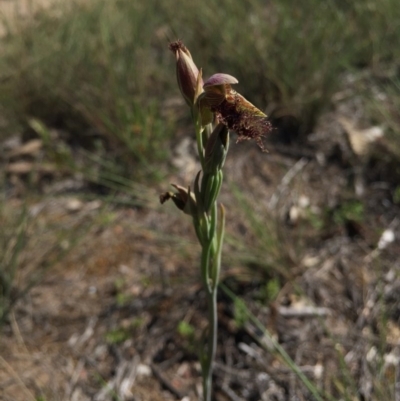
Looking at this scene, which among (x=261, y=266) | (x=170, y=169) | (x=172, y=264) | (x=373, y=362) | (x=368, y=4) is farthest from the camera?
(x=368, y=4)

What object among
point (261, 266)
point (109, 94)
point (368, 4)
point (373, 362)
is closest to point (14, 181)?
point (109, 94)

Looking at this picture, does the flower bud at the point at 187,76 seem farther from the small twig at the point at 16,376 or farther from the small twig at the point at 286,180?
the small twig at the point at 286,180

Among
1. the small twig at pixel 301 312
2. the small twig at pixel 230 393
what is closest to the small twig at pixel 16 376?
the small twig at pixel 230 393

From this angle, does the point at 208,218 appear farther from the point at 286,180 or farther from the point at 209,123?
the point at 286,180

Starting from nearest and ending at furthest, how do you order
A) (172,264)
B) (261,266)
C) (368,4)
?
(261,266), (172,264), (368,4)

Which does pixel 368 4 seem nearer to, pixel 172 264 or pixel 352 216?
pixel 352 216

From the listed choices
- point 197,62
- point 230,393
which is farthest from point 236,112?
point 197,62
